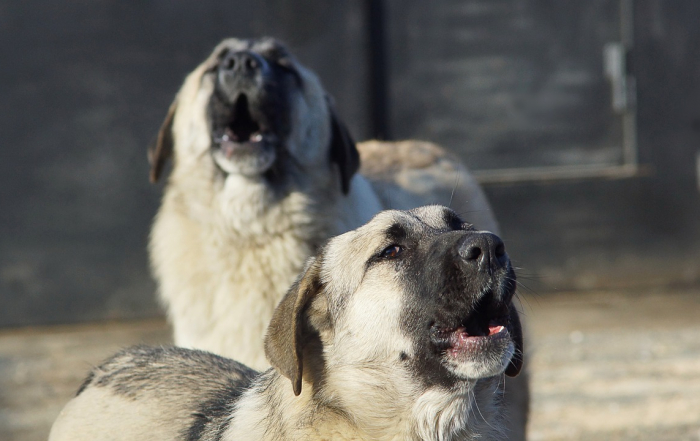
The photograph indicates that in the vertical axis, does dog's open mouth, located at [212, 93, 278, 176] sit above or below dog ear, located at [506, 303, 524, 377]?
above

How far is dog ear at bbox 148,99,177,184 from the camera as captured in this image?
5.24m

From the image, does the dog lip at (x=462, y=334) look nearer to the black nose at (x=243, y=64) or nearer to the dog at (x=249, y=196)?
the dog at (x=249, y=196)

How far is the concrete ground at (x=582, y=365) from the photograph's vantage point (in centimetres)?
605

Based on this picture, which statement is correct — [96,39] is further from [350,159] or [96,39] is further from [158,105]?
[350,159]

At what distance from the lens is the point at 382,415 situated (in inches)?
121

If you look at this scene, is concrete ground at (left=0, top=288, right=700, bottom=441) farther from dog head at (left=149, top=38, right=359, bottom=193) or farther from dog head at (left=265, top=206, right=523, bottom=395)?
dog head at (left=265, top=206, right=523, bottom=395)

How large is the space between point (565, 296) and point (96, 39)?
5.67m

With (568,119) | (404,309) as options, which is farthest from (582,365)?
(404,309)

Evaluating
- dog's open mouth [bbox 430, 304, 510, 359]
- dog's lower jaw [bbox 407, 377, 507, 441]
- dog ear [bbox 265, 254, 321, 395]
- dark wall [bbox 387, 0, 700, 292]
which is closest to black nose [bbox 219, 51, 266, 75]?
dog ear [bbox 265, 254, 321, 395]

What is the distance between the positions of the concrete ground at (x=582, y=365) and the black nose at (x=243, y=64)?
2366 millimetres

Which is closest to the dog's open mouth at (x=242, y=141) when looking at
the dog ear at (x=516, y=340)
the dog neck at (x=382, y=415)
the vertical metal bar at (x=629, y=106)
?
the dog neck at (x=382, y=415)

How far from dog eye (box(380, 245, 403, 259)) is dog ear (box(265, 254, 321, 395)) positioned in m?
0.29

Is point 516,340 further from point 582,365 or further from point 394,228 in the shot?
point 582,365

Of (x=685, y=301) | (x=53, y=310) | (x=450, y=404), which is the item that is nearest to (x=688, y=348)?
(x=685, y=301)
